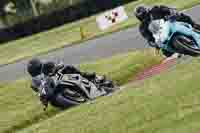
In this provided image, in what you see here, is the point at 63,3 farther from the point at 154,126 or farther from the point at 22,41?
the point at 154,126

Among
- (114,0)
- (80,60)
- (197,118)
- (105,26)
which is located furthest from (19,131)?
(114,0)

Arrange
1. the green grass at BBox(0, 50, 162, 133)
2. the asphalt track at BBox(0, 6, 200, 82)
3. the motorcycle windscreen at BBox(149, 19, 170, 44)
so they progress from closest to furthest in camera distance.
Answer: the motorcycle windscreen at BBox(149, 19, 170, 44)
the green grass at BBox(0, 50, 162, 133)
the asphalt track at BBox(0, 6, 200, 82)

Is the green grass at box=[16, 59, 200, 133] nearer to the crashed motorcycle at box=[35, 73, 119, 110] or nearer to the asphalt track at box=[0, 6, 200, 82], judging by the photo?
the crashed motorcycle at box=[35, 73, 119, 110]

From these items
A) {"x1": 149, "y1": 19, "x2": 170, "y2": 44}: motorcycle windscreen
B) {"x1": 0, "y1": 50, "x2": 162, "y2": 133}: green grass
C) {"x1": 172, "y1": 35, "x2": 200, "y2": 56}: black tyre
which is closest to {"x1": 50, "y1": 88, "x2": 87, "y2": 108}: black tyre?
{"x1": 0, "y1": 50, "x2": 162, "y2": 133}: green grass

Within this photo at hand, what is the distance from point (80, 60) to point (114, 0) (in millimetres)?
12940

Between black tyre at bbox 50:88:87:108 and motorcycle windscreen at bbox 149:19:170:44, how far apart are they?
256cm

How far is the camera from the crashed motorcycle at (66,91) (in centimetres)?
1267

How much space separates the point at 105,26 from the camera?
21.6 metres

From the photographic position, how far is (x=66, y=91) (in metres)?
12.7

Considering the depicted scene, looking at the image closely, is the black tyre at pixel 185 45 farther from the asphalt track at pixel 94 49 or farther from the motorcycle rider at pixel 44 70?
the asphalt track at pixel 94 49

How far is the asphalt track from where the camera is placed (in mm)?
23500

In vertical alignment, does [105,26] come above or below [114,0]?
above

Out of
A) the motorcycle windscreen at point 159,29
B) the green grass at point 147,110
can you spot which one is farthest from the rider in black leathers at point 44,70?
the motorcycle windscreen at point 159,29

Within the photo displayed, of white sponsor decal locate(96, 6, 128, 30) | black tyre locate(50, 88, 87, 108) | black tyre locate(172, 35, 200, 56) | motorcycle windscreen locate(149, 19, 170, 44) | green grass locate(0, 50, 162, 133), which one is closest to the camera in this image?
black tyre locate(50, 88, 87, 108)
